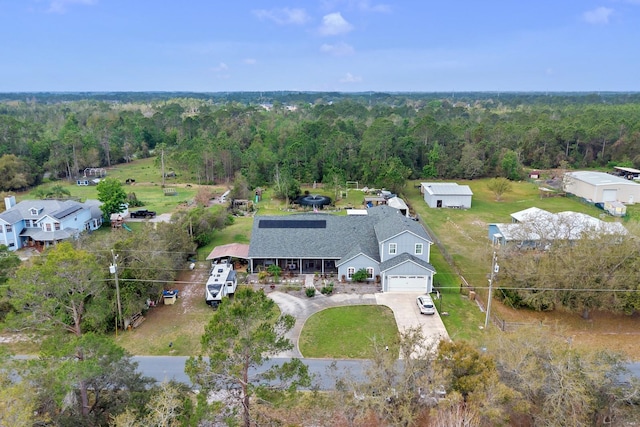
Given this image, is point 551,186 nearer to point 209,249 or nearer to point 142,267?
point 209,249

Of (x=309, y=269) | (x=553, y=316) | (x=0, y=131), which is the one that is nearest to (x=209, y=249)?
(x=309, y=269)

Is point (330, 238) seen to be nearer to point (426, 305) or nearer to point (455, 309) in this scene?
point (426, 305)

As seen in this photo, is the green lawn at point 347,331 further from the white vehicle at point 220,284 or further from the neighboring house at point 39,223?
the neighboring house at point 39,223

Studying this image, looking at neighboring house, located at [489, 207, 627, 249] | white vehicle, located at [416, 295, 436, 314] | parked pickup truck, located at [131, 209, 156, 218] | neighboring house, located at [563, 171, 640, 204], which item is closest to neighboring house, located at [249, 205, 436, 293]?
white vehicle, located at [416, 295, 436, 314]

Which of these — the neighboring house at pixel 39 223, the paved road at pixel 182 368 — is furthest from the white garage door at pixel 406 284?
the neighboring house at pixel 39 223

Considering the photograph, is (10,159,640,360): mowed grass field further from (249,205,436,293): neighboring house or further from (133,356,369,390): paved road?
(249,205,436,293): neighboring house

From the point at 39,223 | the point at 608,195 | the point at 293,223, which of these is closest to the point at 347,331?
the point at 293,223
